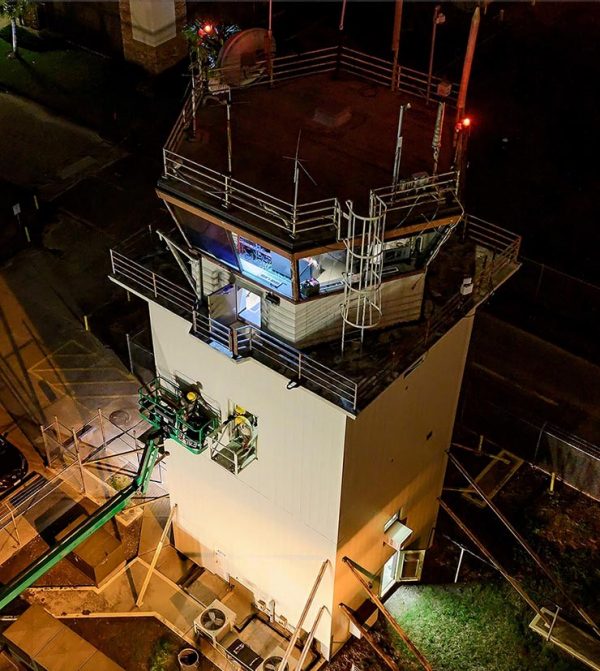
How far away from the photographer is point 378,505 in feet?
101

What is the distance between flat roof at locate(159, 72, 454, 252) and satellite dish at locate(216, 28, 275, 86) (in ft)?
2.11

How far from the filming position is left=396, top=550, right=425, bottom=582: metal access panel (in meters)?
33.1

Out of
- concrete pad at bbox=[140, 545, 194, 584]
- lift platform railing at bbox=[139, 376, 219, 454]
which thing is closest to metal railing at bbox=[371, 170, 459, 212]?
lift platform railing at bbox=[139, 376, 219, 454]

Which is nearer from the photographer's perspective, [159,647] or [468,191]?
[159,647]

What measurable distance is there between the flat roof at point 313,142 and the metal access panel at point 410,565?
523 inches

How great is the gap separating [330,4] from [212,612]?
1791 inches

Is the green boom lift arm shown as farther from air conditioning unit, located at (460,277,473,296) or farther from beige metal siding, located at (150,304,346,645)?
air conditioning unit, located at (460,277,473,296)

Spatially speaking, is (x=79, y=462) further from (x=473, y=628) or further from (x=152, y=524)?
(x=473, y=628)

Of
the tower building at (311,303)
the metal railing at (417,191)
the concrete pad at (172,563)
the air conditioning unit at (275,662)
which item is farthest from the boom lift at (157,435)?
the metal railing at (417,191)

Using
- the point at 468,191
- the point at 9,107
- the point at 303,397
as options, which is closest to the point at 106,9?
the point at 9,107

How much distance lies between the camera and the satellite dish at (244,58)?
2923cm

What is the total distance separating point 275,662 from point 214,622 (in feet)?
7.76

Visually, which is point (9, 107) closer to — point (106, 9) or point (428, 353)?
point (106, 9)

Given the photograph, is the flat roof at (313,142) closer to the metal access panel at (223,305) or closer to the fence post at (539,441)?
the metal access panel at (223,305)
